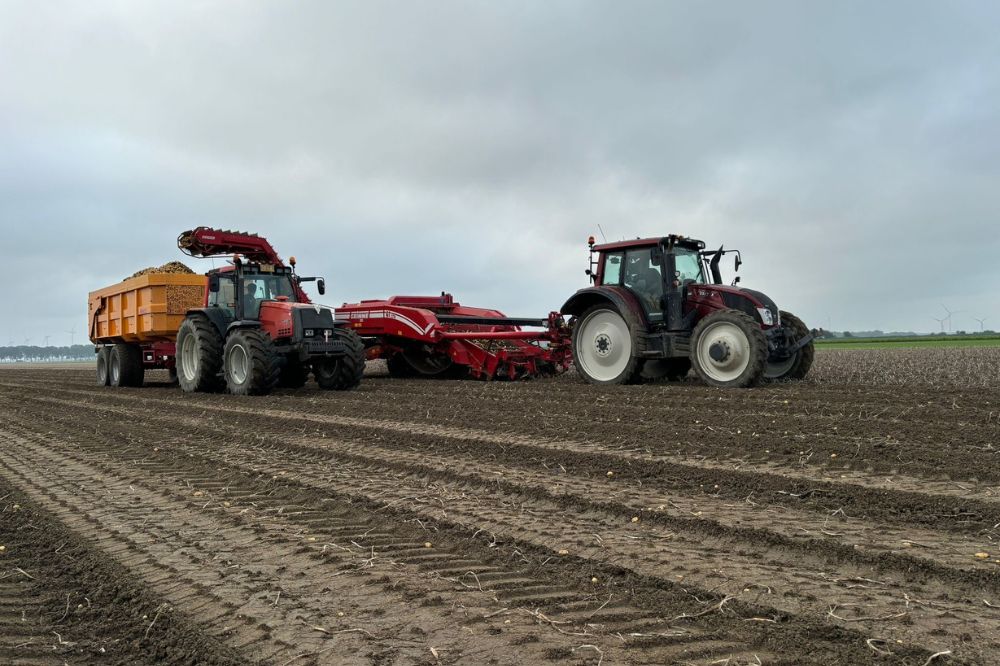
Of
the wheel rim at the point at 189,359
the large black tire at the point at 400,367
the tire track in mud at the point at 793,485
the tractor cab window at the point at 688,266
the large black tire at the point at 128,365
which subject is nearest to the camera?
the tire track in mud at the point at 793,485

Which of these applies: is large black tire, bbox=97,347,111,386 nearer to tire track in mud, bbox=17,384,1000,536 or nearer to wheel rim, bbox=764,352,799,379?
tire track in mud, bbox=17,384,1000,536

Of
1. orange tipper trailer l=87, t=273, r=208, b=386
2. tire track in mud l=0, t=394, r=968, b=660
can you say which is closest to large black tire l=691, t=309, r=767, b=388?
tire track in mud l=0, t=394, r=968, b=660

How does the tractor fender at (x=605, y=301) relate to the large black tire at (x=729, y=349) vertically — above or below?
above

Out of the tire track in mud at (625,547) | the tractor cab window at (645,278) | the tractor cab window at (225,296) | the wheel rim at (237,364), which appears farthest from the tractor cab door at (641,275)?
the tire track in mud at (625,547)

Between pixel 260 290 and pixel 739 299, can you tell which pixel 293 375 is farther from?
pixel 739 299

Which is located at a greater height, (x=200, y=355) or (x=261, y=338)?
(x=261, y=338)

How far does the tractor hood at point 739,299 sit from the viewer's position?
10.8 m

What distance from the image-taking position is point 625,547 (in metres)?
3.89

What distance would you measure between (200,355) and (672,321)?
7.42m

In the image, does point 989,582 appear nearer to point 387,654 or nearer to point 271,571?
point 387,654

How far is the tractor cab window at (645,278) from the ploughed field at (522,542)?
382 centimetres

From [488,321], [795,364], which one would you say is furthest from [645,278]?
[488,321]

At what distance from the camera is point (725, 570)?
11.6 ft

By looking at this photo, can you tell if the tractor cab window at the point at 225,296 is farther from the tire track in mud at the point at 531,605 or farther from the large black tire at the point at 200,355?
the tire track in mud at the point at 531,605
